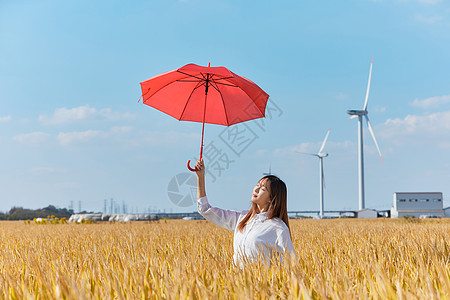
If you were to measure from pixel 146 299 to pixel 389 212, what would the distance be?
77790 mm

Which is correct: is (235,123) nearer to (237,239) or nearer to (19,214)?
(237,239)

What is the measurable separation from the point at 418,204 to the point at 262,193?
71.6 meters

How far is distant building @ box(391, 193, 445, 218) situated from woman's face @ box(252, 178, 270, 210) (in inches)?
2727

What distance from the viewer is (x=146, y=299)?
2734 mm

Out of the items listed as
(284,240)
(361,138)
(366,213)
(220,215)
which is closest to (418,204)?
(366,213)

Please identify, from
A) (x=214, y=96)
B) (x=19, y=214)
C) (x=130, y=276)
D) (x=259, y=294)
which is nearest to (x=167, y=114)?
(x=214, y=96)

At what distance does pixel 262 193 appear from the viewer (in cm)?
485

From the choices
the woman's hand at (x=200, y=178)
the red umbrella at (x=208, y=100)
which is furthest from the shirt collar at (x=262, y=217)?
the red umbrella at (x=208, y=100)

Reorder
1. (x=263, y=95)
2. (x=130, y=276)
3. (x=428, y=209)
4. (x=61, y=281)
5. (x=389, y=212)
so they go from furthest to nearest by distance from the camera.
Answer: (x=389, y=212) → (x=428, y=209) → (x=263, y=95) → (x=130, y=276) → (x=61, y=281)

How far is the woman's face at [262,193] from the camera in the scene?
486 centimetres

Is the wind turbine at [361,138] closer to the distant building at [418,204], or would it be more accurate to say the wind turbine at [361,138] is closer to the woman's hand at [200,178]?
the distant building at [418,204]

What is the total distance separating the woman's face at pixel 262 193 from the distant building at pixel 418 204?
69256mm

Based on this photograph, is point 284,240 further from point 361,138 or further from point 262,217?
point 361,138

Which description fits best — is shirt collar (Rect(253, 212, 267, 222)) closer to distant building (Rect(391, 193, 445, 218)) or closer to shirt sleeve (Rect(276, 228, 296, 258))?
shirt sleeve (Rect(276, 228, 296, 258))
